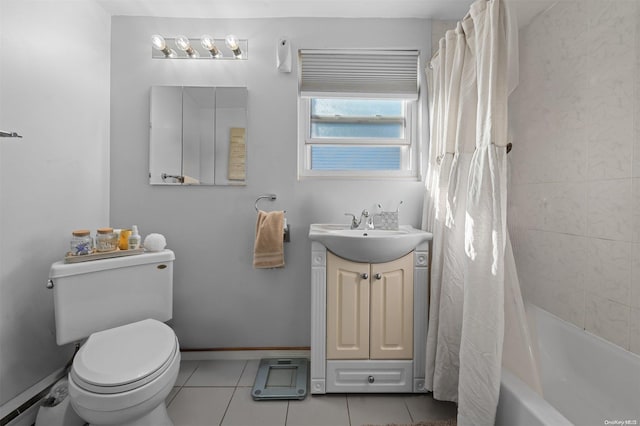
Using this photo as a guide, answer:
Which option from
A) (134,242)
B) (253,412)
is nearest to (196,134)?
(134,242)

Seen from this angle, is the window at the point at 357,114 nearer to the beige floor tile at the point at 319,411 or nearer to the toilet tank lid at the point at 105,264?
the toilet tank lid at the point at 105,264

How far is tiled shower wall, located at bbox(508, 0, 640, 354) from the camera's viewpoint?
1.28m

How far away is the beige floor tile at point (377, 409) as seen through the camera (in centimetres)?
147

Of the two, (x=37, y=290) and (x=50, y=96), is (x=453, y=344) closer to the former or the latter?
(x=37, y=290)

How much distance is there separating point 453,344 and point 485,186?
2.59 ft

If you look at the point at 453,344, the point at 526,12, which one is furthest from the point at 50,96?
the point at 526,12

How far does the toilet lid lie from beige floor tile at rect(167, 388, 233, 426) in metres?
0.42

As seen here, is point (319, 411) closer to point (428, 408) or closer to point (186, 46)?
point (428, 408)

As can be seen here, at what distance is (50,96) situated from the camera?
5.15ft

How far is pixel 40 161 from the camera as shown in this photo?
59.6 inches

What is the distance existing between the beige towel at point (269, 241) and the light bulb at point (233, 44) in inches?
42.0

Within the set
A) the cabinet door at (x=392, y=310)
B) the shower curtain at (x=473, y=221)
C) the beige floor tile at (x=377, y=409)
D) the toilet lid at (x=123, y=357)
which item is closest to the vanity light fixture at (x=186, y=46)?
the shower curtain at (x=473, y=221)

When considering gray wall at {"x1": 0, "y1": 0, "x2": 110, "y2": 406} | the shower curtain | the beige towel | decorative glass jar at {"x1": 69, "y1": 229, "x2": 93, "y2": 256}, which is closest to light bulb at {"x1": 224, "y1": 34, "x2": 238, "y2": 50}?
gray wall at {"x1": 0, "y1": 0, "x2": 110, "y2": 406}

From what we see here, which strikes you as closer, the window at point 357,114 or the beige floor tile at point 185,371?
the beige floor tile at point 185,371
